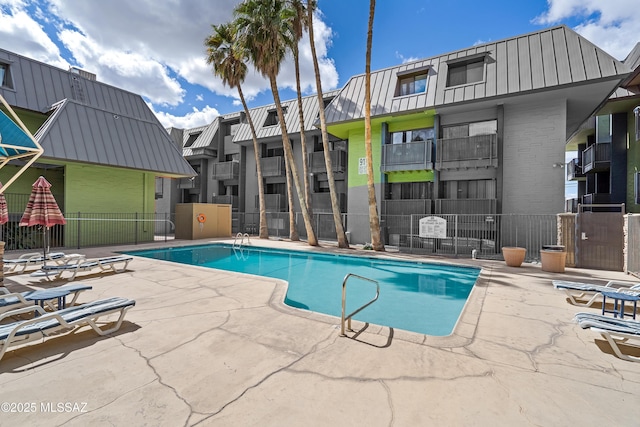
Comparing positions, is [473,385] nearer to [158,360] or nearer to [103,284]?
[158,360]

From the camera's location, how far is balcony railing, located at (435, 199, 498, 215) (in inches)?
559

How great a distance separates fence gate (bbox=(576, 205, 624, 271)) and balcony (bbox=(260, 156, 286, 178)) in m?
18.3

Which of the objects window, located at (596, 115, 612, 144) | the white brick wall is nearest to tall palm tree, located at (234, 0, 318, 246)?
the white brick wall

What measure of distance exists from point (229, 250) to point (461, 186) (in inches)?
525

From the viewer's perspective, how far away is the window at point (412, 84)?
16016 millimetres

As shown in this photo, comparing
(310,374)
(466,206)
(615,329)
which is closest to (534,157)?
(466,206)

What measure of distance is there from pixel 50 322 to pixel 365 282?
23.5 feet

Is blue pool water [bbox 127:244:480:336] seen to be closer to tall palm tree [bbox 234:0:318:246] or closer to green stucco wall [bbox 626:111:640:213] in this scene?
tall palm tree [bbox 234:0:318:246]

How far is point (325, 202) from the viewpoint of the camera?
67.9 ft

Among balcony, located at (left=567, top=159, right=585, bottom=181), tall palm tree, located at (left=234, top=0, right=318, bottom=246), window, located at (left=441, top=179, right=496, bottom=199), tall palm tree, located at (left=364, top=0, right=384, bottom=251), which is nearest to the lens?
tall palm tree, located at (left=364, top=0, right=384, bottom=251)

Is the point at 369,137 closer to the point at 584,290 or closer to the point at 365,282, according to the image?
the point at 365,282

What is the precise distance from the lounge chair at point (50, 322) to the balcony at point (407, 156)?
48.4ft

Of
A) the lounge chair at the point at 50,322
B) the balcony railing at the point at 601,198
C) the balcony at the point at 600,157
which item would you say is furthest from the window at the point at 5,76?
the balcony railing at the point at 601,198

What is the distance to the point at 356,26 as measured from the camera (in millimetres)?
14281
